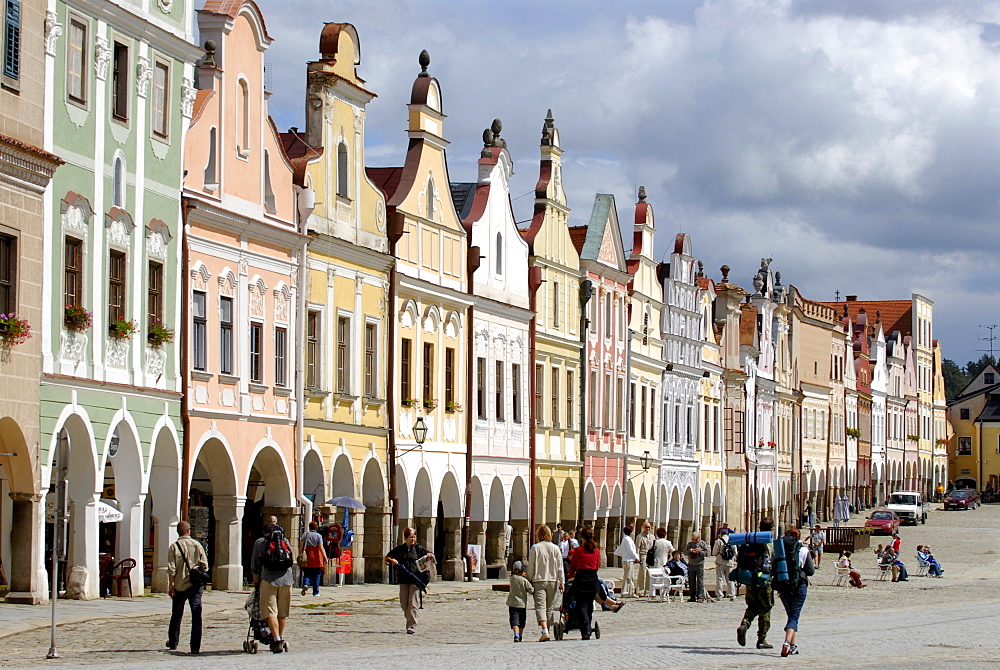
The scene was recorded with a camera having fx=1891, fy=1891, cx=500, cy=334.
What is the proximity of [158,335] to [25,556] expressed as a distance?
19.5 ft

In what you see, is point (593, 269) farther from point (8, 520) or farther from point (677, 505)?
point (8, 520)

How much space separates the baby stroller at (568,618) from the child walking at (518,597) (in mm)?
602

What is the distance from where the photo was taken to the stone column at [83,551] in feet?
106

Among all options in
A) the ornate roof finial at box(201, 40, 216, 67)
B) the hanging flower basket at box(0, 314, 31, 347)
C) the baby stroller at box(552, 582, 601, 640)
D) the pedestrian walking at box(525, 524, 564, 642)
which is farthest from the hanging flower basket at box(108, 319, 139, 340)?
the baby stroller at box(552, 582, 601, 640)

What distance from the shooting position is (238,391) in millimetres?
38344

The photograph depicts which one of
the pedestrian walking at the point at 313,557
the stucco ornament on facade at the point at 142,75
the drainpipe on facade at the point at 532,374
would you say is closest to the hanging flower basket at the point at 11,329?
the stucco ornament on facade at the point at 142,75

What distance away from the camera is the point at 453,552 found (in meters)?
50.0

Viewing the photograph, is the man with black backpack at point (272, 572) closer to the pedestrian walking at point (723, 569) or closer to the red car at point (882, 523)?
the pedestrian walking at point (723, 569)

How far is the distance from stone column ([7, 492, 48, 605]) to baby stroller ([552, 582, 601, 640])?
838 cm

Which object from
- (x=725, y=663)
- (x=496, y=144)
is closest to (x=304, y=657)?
(x=725, y=663)

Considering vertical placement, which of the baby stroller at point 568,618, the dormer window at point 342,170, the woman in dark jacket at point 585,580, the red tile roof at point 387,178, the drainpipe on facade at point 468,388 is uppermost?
the red tile roof at point 387,178

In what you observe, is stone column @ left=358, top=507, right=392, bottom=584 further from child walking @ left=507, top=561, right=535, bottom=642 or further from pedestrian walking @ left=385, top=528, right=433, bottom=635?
child walking @ left=507, top=561, right=535, bottom=642

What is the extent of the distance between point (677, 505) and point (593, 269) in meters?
14.9

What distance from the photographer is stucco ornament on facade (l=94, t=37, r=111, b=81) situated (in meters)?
32.5
